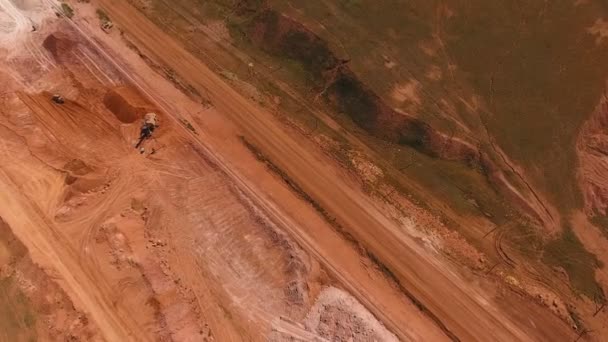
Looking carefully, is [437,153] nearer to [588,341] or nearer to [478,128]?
[478,128]

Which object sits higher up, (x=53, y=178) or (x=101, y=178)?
(x=101, y=178)

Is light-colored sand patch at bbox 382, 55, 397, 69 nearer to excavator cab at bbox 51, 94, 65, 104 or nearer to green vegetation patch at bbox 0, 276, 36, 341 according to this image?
excavator cab at bbox 51, 94, 65, 104

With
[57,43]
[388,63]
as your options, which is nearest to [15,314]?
[57,43]

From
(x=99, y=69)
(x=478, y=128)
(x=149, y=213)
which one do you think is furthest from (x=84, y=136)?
(x=478, y=128)

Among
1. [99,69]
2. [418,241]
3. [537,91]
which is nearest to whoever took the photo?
[418,241]

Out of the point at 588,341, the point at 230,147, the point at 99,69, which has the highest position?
the point at 588,341

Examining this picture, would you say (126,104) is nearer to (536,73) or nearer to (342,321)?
(342,321)
